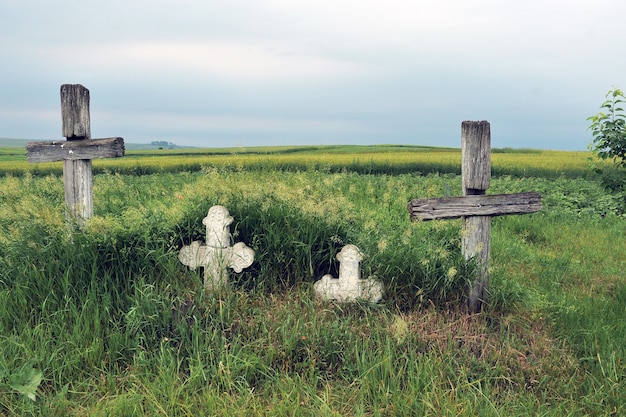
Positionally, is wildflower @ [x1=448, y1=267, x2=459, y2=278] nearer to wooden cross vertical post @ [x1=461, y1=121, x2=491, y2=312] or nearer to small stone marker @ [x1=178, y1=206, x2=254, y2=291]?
wooden cross vertical post @ [x1=461, y1=121, x2=491, y2=312]

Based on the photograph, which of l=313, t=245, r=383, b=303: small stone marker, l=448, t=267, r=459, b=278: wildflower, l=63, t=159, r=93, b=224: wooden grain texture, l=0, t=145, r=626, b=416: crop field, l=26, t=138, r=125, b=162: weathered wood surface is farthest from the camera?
l=63, t=159, r=93, b=224: wooden grain texture

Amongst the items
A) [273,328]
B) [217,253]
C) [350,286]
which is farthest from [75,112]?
[350,286]

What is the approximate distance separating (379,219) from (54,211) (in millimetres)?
3748

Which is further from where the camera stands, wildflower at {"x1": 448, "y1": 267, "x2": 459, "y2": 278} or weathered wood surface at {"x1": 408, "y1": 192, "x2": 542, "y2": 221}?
weathered wood surface at {"x1": 408, "y1": 192, "x2": 542, "y2": 221}

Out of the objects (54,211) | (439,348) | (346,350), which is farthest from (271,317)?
(54,211)

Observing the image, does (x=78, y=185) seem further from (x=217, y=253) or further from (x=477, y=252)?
(x=477, y=252)

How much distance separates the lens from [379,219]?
677cm

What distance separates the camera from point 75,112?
19.3 ft

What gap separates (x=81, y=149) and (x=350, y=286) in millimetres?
3317

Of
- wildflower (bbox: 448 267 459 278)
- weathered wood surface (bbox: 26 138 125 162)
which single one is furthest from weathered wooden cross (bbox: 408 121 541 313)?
weathered wood surface (bbox: 26 138 125 162)

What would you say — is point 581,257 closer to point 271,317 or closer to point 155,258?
Answer: point 271,317

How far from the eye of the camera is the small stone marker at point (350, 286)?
485cm

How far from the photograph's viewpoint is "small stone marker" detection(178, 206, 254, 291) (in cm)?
491

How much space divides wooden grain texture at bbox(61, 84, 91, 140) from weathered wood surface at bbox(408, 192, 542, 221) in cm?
367
